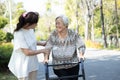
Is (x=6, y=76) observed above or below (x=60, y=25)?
below

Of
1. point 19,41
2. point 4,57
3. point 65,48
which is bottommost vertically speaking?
point 4,57

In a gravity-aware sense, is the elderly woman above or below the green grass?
above

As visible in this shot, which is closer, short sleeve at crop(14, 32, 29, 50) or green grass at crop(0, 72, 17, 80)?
A: short sleeve at crop(14, 32, 29, 50)

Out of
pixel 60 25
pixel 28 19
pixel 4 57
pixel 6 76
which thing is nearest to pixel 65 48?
pixel 60 25

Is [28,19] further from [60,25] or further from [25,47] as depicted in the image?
[60,25]

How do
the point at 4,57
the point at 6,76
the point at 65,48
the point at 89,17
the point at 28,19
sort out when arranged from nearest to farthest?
the point at 28,19 < the point at 65,48 < the point at 6,76 < the point at 4,57 < the point at 89,17

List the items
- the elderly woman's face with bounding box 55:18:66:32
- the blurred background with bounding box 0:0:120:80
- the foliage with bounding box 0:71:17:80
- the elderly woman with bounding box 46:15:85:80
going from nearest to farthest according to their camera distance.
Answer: the elderly woman's face with bounding box 55:18:66:32
the elderly woman with bounding box 46:15:85:80
the foliage with bounding box 0:71:17:80
the blurred background with bounding box 0:0:120:80

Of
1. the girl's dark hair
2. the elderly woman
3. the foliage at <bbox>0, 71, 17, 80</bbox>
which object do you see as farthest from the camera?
the foliage at <bbox>0, 71, 17, 80</bbox>

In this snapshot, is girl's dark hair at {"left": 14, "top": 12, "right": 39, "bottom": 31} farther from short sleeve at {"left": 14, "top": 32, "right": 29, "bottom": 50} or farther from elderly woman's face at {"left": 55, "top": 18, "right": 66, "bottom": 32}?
elderly woman's face at {"left": 55, "top": 18, "right": 66, "bottom": 32}

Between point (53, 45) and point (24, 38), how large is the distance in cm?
54

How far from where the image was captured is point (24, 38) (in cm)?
537

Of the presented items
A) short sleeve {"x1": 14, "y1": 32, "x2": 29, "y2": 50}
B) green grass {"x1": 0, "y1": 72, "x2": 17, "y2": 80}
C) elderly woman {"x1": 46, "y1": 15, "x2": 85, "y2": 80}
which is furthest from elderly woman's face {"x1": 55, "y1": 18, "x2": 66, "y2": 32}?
green grass {"x1": 0, "y1": 72, "x2": 17, "y2": 80}

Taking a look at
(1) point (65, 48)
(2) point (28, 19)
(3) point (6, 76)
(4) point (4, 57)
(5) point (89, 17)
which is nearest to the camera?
(2) point (28, 19)

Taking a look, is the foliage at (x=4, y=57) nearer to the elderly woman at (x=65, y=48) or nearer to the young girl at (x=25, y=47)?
the elderly woman at (x=65, y=48)
